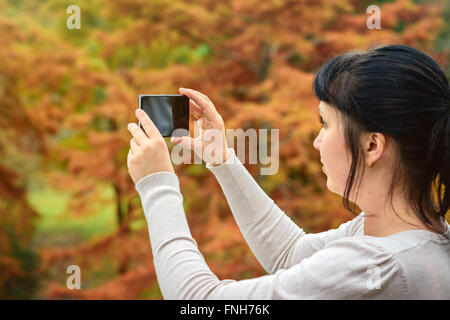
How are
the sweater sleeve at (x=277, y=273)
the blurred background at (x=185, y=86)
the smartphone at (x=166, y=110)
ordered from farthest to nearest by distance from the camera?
1. the blurred background at (x=185, y=86)
2. the smartphone at (x=166, y=110)
3. the sweater sleeve at (x=277, y=273)

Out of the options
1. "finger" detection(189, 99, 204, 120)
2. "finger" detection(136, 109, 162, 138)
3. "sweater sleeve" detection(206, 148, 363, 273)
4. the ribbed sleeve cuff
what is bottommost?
"sweater sleeve" detection(206, 148, 363, 273)

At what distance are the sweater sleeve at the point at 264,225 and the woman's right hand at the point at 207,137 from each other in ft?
0.05

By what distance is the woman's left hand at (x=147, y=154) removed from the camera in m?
0.57

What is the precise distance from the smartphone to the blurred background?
1582 mm

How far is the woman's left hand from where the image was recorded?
568 mm

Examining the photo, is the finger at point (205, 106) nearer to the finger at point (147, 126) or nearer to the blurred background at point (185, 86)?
the finger at point (147, 126)

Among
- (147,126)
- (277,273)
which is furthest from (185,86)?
(277,273)

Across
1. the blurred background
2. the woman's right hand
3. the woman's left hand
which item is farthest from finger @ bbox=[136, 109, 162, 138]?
the blurred background

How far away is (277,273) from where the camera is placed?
0.52 metres

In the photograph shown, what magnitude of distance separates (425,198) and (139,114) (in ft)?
1.26

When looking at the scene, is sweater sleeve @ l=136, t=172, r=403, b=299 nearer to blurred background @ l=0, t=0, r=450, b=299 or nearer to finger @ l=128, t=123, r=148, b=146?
finger @ l=128, t=123, r=148, b=146

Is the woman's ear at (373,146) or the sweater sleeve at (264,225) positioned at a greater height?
the woman's ear at (373,146)

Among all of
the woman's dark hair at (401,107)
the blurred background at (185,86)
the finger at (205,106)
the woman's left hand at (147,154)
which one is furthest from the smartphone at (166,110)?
the blurred background at (185,86)
